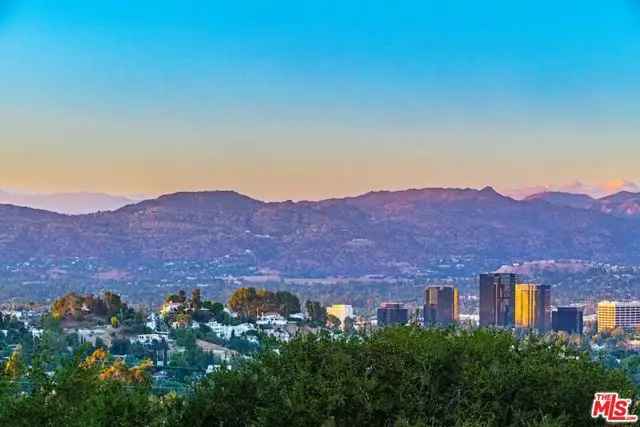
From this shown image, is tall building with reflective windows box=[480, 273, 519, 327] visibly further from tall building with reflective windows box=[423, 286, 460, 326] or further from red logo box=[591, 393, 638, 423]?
red logo box=[591, 393, 638, 423]

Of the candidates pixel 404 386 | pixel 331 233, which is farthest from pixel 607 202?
A: pixel 404 386

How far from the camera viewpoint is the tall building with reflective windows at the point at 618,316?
4772 centimetres

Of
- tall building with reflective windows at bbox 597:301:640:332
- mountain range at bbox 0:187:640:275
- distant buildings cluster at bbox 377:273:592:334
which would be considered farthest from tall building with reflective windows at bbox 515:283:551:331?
mountain range at bbox 0:187:640:275

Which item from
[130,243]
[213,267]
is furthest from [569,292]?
[130,243]

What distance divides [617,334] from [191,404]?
35.2 metres

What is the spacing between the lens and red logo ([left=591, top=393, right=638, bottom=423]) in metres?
7.86

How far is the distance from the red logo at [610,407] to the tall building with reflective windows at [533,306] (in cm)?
3474

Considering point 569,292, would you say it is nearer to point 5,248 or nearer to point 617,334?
point 617,334

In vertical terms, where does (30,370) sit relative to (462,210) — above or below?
below

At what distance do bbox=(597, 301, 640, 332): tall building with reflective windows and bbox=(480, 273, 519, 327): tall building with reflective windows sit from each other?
374 centimetres

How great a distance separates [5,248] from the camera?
252ft

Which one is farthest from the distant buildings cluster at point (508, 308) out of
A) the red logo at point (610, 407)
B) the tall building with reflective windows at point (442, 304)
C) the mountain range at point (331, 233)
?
the red logo at point (610, 407)

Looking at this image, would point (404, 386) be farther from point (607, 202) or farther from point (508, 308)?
point (607, 202)

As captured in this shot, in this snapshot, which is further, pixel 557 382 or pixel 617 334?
Answer: pixel 617 334
